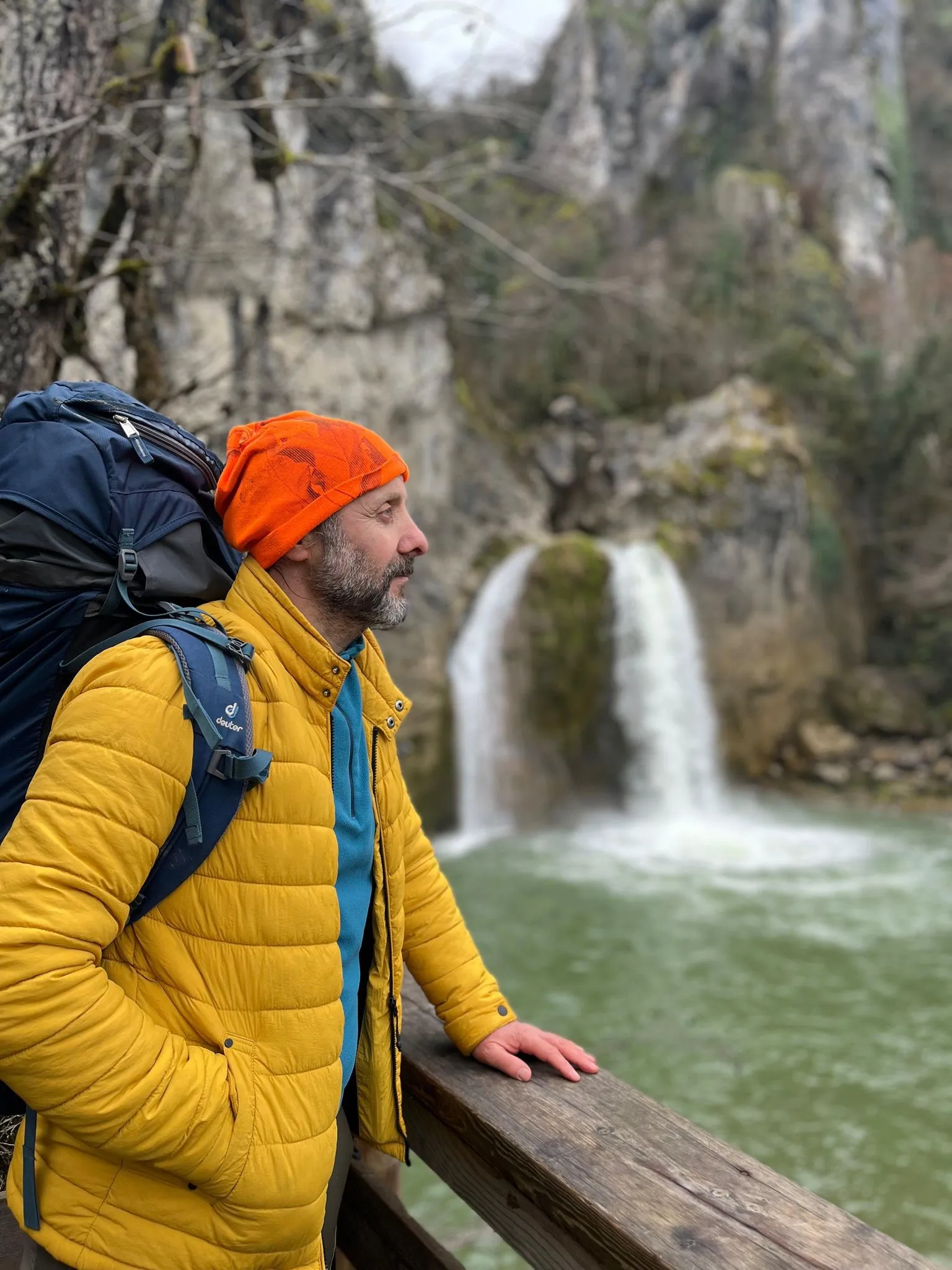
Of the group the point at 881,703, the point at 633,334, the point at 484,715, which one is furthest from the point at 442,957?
the point at 881,703

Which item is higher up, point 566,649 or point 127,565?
point 566,649

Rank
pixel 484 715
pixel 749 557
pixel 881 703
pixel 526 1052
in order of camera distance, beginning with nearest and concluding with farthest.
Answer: pixel 526 1052 → pixel 484 715 → pixel 749 557 → pixel 881 703

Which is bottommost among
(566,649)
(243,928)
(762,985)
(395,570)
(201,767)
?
(762,985)

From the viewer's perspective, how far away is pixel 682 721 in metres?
12.3

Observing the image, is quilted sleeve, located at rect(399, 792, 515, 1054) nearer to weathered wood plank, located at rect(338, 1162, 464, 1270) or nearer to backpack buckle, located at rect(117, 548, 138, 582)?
weathered wood plank, located at rect(338, 1162, 464, 1270)

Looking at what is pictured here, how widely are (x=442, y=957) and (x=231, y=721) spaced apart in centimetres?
65

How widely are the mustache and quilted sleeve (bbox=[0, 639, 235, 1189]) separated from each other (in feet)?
1.14

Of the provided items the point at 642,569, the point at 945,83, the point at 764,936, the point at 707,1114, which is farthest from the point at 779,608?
the point at 945,83

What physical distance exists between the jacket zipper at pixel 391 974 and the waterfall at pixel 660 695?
10.6 m

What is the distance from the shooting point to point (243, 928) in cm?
117

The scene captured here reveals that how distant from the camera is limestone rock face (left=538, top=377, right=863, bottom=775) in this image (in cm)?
1302

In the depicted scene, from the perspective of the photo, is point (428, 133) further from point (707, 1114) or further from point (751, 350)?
point (751, 350)

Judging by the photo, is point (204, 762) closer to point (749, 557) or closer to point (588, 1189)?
point (588, 1189)

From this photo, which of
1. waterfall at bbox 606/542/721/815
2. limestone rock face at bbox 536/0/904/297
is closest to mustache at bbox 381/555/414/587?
waterfall at bbox 606/542/721/815
